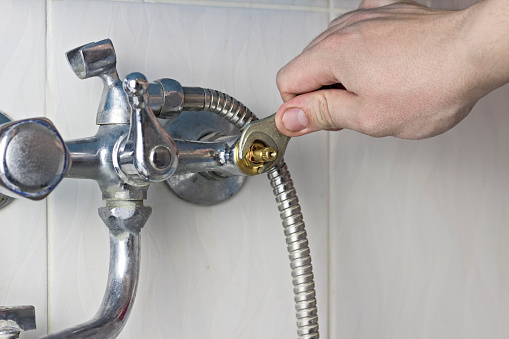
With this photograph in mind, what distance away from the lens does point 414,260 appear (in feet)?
1.76

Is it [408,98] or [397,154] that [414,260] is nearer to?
[397,154]

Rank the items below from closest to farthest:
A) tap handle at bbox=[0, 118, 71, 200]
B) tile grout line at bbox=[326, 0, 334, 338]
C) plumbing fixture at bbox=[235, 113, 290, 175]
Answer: tap handle at bbox=[0, 118, 71, 200] < plumbing fixture at bbox=[235, 113, 290, 175] < tile grout line at bbox=[326, 0, 334, 338]

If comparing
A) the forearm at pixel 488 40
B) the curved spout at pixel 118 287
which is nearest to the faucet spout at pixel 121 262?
the curved spout at pixel 118 287

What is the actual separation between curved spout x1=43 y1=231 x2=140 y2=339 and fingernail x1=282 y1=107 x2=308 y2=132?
0.13 m

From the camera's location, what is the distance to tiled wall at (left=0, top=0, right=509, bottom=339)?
43 centimetres

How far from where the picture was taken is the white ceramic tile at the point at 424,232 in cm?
52

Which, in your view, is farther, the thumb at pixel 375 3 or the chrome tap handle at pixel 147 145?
the thumb at pixel 375 3

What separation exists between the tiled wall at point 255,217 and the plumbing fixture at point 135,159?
0.15 feet

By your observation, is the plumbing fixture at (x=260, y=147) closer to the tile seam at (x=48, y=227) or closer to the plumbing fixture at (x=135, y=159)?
the plumbing fixture at (x=135, y=159)

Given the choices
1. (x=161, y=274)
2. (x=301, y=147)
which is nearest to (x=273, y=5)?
(x=301, y=147)

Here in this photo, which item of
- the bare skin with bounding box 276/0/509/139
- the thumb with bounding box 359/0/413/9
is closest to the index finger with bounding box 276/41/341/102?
the bare skin with bounding box 276/0/509/139

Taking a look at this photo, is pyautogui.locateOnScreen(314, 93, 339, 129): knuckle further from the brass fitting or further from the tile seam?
the tile seam

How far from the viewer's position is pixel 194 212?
0.47 metres

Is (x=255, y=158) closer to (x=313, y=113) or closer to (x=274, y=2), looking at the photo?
(x=313, y=113)
